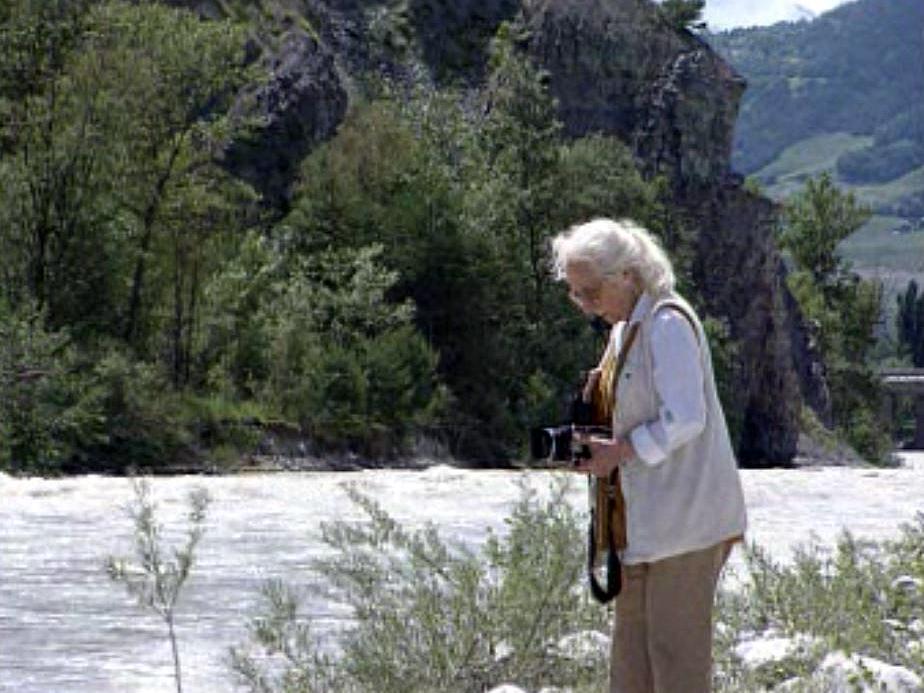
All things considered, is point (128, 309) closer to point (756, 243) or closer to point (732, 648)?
point (732, 648)

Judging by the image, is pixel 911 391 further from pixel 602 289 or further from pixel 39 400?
pixel 602 289

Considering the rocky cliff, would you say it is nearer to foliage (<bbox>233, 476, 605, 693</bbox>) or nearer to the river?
the river

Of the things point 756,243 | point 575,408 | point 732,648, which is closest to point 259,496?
point 732,648

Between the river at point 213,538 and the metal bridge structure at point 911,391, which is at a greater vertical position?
the river at point 213,538

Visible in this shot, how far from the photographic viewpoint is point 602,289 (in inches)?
203

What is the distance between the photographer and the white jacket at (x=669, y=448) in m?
5.04

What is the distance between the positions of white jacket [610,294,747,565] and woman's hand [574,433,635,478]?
0.09ft

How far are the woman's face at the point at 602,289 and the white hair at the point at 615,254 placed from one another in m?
0.01

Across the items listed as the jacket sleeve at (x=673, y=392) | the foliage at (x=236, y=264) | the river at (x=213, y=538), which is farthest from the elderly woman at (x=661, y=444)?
the foliage at (x=236, y=264)

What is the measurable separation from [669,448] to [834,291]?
3102 inches

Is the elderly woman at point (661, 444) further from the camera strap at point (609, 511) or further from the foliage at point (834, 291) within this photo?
the foliage at point (834, 291)

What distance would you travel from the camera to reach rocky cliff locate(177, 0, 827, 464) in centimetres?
5819

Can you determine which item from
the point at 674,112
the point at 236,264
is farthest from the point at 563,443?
the point at 674,112

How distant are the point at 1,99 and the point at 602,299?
A: 1095 inches
